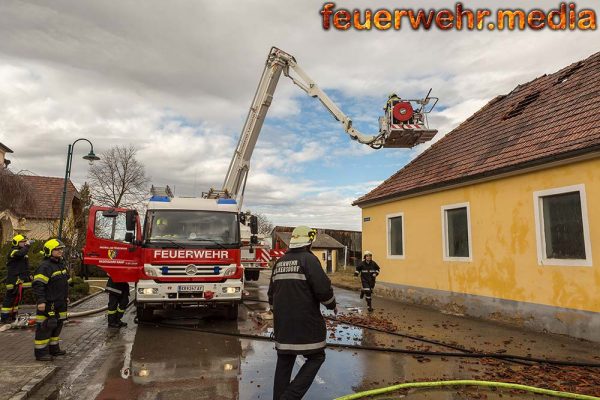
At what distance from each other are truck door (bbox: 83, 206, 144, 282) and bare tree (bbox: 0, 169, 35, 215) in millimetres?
7706

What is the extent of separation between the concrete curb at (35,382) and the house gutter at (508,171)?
957cm

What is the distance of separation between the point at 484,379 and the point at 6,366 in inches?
258

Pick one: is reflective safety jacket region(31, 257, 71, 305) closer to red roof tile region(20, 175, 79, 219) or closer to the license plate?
the license plate

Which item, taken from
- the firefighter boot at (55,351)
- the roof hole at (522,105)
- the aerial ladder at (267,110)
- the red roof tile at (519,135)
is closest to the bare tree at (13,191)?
the aerial ladder at (267,110)

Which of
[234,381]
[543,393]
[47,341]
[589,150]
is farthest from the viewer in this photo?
[589,150]

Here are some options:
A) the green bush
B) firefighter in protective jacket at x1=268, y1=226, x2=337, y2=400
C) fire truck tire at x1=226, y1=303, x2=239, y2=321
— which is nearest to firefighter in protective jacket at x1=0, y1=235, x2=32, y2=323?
the green bush

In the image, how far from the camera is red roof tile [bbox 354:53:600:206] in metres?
8.60

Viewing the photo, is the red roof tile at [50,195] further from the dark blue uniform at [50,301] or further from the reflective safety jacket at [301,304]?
the reflective safety jacket at [301,304]

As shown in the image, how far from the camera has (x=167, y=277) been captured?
28.1 ft

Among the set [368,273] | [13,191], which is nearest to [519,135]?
[368,273]

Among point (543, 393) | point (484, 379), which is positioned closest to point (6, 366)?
point (484, 379)

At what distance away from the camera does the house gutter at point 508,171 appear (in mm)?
Answer: 7816

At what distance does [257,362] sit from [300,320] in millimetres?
2827

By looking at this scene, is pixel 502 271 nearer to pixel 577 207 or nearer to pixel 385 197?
pixel 577 207
